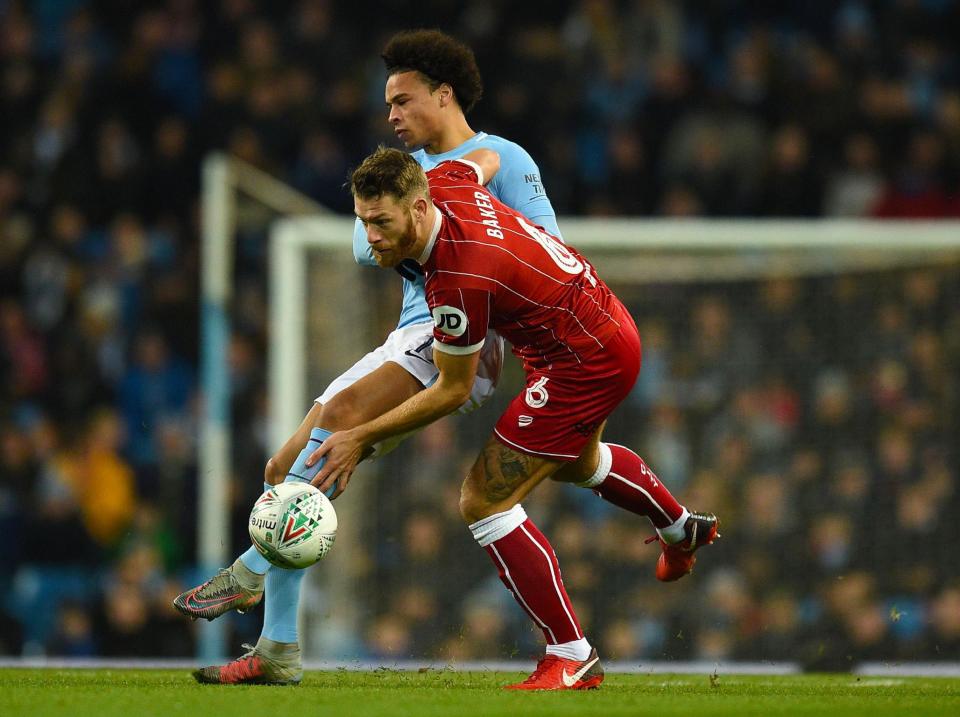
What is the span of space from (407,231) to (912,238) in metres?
3.81

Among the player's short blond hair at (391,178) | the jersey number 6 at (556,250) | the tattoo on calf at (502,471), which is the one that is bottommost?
the tattoo on calf at (502,471)

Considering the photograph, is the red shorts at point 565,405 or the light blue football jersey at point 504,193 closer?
the red shorts at point 565,405

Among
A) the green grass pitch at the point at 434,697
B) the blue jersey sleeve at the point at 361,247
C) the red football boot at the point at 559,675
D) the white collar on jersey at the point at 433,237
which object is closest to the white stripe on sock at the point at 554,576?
the red football boot at the point at 559,675

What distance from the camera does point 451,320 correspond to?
4.79 metres

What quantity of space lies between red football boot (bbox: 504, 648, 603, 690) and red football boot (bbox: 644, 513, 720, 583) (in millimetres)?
736

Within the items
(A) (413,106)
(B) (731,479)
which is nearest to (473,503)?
(A) (413,106)

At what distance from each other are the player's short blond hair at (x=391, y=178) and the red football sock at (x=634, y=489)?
1.36 metres

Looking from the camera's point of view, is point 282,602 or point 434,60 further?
point 434,60

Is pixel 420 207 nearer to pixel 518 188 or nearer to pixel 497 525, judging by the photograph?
pixel 518 188

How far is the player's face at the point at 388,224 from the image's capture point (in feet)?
15.5

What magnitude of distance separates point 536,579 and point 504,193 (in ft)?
4.56

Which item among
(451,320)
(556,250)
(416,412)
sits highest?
(556,250)

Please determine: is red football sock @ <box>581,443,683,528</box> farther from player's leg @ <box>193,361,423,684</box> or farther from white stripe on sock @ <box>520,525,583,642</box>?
player's leg @ <box>193,361,423,684</box>

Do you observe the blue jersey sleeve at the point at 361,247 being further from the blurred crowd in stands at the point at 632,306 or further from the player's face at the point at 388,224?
the blurred crowd in stands at the point at 632,306
